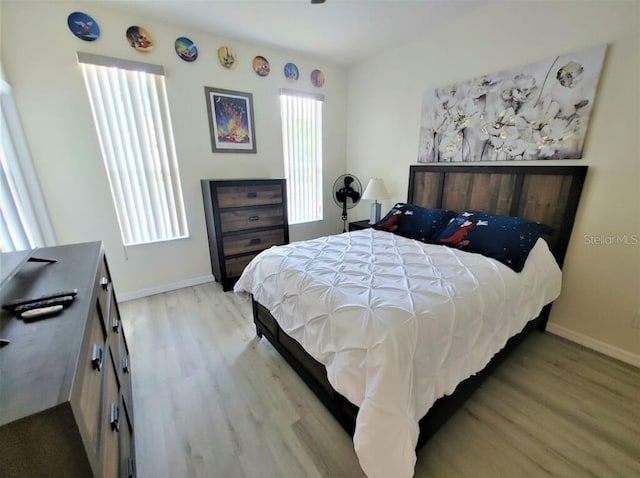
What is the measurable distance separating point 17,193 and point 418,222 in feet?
10.4

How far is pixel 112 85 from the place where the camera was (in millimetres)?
2361

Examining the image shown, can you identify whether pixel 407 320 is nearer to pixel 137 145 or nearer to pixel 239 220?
pixel 239 220

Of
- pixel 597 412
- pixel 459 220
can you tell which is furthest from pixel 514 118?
pixel 597 412

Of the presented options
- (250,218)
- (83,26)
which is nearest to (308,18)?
(83,26)

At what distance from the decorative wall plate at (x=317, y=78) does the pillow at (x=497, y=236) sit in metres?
2.49

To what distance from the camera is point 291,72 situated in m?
3.20

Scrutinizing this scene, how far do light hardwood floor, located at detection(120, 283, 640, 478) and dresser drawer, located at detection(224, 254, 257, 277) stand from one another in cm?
94

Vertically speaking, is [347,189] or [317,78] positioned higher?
[317,78]

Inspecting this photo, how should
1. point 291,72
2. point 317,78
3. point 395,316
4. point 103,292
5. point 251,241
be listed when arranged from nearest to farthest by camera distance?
point 395,316, point 103,292, point 251,241, point 291,72, point 317,78

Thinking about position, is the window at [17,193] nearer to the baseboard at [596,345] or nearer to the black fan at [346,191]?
the black fan at [346,191]

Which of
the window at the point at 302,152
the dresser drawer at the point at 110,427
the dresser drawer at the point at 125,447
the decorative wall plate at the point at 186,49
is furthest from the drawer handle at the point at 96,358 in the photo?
the window at the point at 302,152

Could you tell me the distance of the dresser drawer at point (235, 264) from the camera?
292 cm

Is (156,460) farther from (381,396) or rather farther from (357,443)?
(381,396)

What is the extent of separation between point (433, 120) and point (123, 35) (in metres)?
2.93
